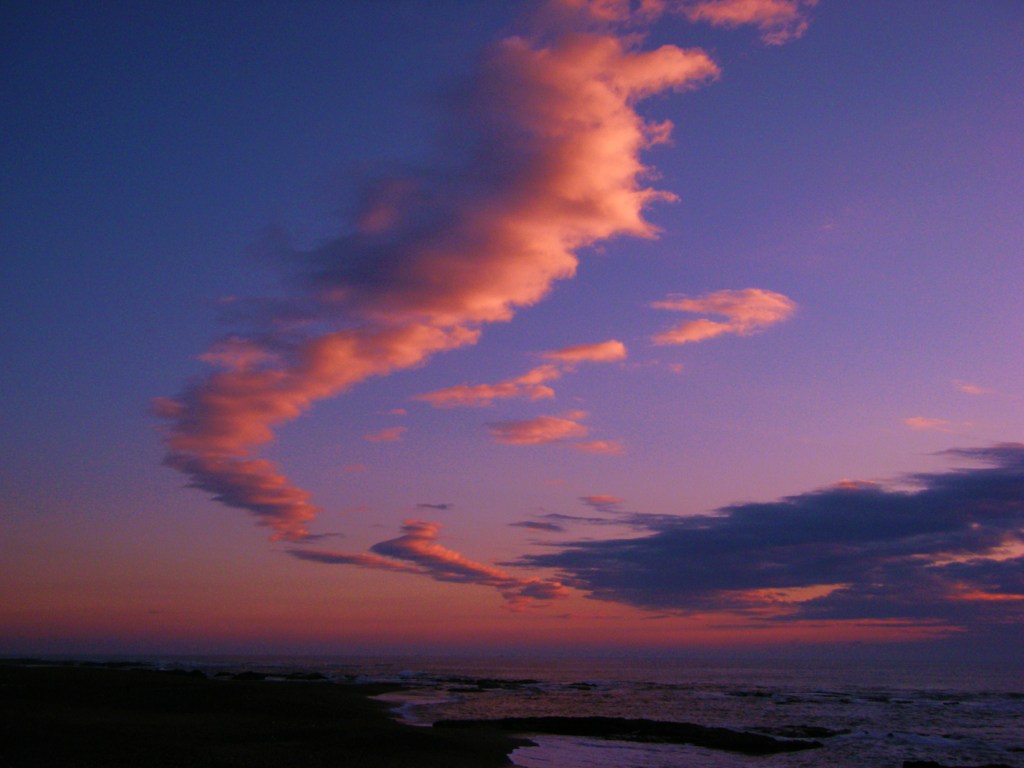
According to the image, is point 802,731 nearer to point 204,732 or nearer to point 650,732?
point 650,732

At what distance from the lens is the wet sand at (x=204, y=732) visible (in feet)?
83.8

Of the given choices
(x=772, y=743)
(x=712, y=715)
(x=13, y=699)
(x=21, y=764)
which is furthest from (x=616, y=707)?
(x=21, y=764)

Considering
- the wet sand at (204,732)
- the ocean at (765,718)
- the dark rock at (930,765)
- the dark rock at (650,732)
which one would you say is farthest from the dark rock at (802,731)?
the wet sand at (204,732)

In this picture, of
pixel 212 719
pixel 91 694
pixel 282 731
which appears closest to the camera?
pixel 282 731

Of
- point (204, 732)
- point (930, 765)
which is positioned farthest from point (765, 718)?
point (204, 732)

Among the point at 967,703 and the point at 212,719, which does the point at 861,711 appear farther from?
the point at 212,719

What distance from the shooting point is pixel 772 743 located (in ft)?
118

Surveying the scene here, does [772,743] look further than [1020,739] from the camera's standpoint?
No

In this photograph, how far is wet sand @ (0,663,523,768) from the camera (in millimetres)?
25531

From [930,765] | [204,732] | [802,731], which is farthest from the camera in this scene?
[802,731]

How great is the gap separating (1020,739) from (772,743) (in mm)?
16258

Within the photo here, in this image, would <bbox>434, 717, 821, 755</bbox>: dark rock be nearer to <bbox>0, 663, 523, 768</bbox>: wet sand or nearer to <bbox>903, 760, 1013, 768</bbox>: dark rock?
<bbox>0, 663, 523, 768</bbox>: wet sand

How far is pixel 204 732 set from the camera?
32125mm

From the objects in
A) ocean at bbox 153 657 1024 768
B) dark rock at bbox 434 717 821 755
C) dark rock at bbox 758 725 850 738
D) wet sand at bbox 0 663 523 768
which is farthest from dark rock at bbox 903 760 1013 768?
wet sand at bbox 0 663 523 768
